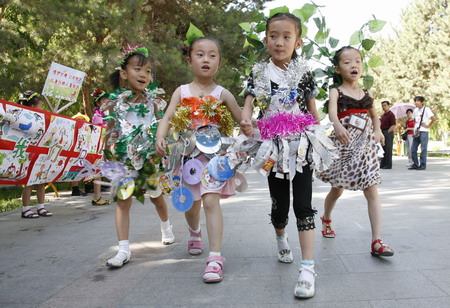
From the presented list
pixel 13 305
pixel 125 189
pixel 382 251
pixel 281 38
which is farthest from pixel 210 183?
pixel 13 305

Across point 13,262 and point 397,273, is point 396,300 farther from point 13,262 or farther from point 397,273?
point 13,262

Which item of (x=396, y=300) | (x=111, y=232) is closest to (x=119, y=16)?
(x=111, y=232)

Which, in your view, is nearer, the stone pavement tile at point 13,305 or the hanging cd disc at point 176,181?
the stone pavement tile at point 13,305

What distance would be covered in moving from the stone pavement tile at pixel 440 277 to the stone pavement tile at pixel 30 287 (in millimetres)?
2463

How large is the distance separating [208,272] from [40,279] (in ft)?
4.05

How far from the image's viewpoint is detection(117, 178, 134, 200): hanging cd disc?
359 centimetres

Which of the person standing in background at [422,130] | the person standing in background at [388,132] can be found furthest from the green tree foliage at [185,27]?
the person standing in background at [422,130]

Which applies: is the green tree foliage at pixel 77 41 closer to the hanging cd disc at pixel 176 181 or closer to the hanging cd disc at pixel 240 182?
the hanging cd disc at pixel 176 181

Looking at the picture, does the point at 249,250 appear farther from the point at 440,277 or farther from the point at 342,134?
the point at 440,277

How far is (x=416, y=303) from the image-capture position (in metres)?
2.46

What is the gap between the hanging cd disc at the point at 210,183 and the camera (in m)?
3.28

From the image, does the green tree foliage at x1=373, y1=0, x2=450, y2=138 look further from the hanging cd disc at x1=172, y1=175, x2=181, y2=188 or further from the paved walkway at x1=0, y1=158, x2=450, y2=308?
the hanging cd disc at x1=172, y1=175, x2=181, y2=188

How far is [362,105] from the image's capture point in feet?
12.3

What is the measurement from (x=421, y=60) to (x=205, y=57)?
39584 mm
